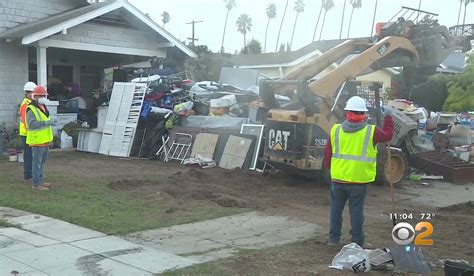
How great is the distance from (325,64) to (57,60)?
451 inches

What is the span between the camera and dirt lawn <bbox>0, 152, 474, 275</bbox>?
5.95m

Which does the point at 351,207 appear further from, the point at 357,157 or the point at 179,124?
the point at 179,124

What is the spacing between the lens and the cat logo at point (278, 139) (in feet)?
35.3

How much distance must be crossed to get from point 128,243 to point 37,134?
4.12 m

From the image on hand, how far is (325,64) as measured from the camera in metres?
11.5

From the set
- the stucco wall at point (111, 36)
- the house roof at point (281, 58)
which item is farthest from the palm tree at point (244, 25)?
the stucco wall at point (111, 36)

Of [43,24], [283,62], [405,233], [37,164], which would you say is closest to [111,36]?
[43,24]

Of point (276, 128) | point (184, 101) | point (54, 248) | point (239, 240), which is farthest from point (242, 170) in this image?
point (54, 248)

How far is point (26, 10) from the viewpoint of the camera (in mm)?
17078

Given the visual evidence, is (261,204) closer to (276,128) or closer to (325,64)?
(276,128)

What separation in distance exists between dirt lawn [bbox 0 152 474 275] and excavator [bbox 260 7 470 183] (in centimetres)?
65

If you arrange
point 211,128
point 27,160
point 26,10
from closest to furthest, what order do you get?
1. point 27,160
2. point 211,128
3. point 26,10

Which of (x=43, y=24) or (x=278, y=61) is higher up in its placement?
(x=43, y=24)

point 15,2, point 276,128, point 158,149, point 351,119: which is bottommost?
point 158,149
